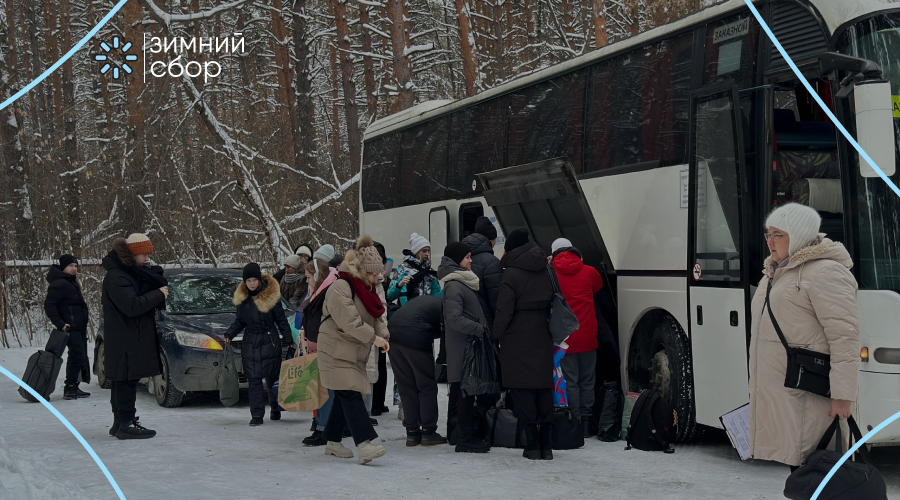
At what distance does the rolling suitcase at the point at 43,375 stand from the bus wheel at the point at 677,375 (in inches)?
304

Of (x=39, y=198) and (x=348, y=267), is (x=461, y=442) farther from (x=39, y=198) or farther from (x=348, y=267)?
(x=39, y=198)

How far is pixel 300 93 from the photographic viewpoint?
28.2 meters

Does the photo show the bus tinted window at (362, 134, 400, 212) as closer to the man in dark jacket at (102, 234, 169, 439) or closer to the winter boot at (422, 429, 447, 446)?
the man in dark jacket at (102, 234, 169, 439)

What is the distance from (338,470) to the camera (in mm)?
8031

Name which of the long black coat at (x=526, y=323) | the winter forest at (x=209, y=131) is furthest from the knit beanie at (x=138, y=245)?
the winter forest at (x=209, y=131)

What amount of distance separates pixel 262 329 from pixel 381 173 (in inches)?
231

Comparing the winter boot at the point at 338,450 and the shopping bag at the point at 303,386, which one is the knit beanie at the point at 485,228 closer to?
the shopping bag at the point at 303,386

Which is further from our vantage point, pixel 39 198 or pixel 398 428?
pixel 39 198

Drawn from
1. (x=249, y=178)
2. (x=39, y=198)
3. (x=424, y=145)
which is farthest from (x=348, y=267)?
(x=39, y=198)

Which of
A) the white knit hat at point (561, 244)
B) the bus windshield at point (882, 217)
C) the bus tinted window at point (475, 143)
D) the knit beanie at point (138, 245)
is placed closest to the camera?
the bus windshield at point (882, 217)

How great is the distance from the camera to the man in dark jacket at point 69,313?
13.0 m

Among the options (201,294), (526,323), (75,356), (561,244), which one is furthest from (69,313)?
(526,323)

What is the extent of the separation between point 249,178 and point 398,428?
11.0 m

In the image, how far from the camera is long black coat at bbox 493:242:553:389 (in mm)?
8227
